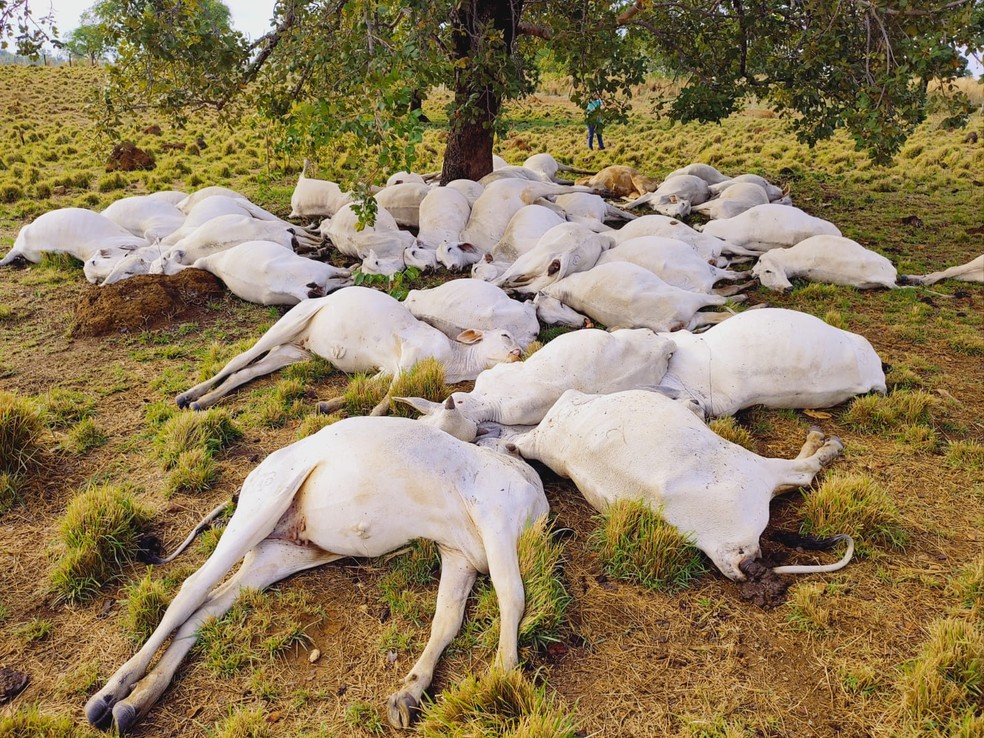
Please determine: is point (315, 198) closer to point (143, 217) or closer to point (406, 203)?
point (406, 203)

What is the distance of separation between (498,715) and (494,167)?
9774mm

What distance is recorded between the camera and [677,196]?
1006 cm

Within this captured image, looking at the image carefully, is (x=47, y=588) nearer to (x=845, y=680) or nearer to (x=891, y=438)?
(x=845, y=680)

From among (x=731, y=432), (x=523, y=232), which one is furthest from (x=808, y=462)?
(x=523, y=232)

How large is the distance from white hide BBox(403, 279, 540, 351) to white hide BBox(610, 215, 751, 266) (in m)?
2.20

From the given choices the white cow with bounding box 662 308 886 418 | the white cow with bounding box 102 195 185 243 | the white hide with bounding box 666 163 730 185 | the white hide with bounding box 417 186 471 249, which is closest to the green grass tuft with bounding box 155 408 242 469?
the white cow with bounding box 662 308 886 418

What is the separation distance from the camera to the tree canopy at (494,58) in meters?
4.84

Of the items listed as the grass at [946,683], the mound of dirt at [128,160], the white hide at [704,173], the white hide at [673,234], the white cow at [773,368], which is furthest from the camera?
the mound of dirt at [128,160]

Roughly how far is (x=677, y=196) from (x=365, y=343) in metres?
6.63

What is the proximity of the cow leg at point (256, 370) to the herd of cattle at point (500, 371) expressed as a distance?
2 centimetres

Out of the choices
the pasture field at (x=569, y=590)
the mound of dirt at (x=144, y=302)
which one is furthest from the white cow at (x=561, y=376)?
the mound of dirt at (x=144, y=302)

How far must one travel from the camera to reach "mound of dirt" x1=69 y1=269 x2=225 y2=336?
6.31 meters

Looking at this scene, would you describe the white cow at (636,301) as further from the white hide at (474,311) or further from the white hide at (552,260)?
the white hide at (474,311)

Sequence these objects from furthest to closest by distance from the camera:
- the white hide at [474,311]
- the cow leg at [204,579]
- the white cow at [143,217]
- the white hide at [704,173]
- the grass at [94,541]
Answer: the white hide at [704,173] < the white cow at [143,217] < the white hide at [474,311] < the grass at [94,541] < the cow leg at [204,579]
